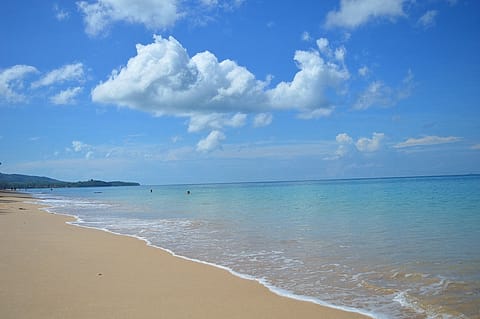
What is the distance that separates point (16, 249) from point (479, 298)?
12.3 meters

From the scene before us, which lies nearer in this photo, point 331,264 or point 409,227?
point 331,264

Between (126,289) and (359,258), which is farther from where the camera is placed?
(359,258)

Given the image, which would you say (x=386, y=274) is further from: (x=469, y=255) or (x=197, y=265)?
(x=197, y=265)

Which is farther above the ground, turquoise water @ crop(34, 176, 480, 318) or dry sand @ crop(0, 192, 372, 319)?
dry sand @ crop(0, 192, 372, 319)

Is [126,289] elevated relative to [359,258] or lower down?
elevated

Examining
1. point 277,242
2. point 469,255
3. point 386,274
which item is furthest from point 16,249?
point 469,255

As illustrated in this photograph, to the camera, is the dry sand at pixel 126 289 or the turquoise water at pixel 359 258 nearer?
the dry sand at pixel 126 289

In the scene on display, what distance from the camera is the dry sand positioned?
6.19m

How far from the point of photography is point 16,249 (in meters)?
11.9

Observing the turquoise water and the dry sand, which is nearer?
the dry sand

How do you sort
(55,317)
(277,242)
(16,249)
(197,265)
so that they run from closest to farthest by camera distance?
(55,317)
(197,265)
(16,249)
(277,242)

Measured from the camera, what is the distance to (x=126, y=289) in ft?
24.6

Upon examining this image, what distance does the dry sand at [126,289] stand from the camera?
6188 mm

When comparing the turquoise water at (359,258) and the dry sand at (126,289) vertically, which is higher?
the dry sand at (126,289)
